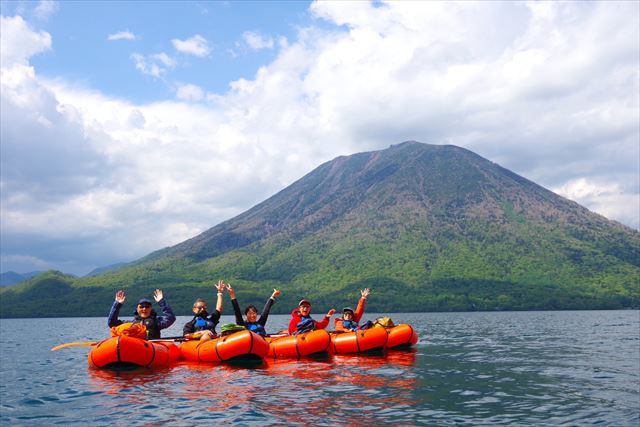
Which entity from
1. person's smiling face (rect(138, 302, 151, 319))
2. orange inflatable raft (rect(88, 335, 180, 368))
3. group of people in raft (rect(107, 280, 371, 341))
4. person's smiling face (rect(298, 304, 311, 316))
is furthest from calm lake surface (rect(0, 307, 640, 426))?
person's smiling face (rect(138, 302, 151, 319))

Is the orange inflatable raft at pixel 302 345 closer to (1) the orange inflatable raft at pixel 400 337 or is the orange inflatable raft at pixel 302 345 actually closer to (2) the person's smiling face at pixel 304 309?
(2) the person's smiling face at pixel 304 309

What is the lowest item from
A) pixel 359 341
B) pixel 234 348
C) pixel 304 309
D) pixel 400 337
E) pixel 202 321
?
pixel 400 337

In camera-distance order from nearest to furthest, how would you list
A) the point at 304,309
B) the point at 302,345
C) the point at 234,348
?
the point at 234,348 → the point at 302,345 → the point at 304,309

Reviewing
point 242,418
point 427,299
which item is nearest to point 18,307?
point 427,299

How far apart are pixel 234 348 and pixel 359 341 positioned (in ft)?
28.5

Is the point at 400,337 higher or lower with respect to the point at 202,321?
lower

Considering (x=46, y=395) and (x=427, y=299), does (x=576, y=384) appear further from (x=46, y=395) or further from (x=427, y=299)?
(x=427, y=299)

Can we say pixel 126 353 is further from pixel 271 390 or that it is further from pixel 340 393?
pixel 340 393

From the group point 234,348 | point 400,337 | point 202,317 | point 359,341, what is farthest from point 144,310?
point 400,337

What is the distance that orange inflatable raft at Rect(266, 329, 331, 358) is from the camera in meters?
24.2

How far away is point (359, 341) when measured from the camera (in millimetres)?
26781

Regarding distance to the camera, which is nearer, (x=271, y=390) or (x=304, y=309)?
(x=271, y=390)

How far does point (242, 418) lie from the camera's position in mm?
12266

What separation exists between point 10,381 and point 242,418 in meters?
14.8
